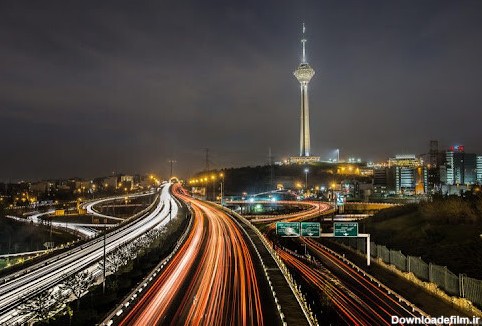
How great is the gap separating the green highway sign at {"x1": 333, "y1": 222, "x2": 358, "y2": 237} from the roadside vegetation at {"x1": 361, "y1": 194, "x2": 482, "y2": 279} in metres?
7.01

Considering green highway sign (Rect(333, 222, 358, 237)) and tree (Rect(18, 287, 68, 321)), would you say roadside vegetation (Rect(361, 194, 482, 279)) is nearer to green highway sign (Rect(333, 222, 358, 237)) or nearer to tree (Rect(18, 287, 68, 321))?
green highway sign (Rect(333, 222, 358, 237))

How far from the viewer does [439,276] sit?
102 feet

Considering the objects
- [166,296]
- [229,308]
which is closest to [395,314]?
[229,308]

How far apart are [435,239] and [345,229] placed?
34.5ft

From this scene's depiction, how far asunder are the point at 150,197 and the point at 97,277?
366 feet

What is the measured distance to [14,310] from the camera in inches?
993

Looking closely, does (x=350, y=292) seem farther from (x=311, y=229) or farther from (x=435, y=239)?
(x=435, y=239)

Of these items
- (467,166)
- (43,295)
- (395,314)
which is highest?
(467,166)

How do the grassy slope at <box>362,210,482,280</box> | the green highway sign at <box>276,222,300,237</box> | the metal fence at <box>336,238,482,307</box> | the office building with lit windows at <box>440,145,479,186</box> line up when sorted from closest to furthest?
1. the metal fence at <box>336,238,482,307</box>
2. the grassy slope at <box>362,210,482,280</box>
3. the green highway sign at <box>276,222,300,237</box>
4. the office building with lit windows at <box>440,145,479,186</box>

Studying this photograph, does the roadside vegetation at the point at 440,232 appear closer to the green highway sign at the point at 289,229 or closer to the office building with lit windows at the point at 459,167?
the green highway sign at the point at 289,229

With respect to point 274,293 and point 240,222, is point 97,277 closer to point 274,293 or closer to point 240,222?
point 274,293

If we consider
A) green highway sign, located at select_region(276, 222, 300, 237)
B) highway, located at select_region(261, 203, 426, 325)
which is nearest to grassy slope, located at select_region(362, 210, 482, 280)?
highway, located at select_region(261, 203, 426, 325)

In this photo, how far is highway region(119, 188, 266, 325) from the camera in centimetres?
2122

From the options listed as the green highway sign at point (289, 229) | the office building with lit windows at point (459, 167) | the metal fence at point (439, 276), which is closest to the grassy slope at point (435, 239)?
the metal fence at point (439, 276)
